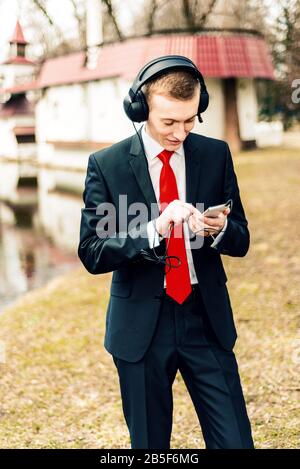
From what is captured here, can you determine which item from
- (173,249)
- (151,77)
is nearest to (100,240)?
(173,249)

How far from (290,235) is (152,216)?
8307 millimetres

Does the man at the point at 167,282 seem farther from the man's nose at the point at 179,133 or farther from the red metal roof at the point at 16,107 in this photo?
the red metal roof at the point at 16,107

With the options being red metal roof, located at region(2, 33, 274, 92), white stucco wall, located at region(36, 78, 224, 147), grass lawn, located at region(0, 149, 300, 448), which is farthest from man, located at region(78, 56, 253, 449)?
white stucco wall, located at region(36, 78, 224, 147)

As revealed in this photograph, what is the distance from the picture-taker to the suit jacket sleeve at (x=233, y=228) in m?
2.32

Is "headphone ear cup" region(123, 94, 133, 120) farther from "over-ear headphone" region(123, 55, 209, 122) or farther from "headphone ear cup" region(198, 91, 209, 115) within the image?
"headphone ear cup" region(198, 91, 209, 115)

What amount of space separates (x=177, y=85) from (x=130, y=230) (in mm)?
572

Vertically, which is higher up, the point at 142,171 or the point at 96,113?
the point at 96,113

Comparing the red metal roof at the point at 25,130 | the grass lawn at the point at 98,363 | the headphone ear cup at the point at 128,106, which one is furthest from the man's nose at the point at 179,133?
the red metal roof at the point at 25,130

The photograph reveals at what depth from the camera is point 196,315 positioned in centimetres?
245

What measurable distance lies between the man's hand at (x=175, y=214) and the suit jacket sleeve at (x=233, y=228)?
247 mm

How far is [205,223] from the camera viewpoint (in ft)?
7.10

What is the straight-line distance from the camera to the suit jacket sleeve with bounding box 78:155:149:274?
2244 millimetres

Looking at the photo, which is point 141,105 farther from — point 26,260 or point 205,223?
point 26,260

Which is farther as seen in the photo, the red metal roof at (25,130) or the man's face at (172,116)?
the red metal roof at (25,130)
